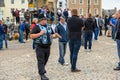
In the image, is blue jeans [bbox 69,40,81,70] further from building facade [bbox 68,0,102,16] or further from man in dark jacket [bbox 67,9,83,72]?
building facade [bbox 68,0,102,16]

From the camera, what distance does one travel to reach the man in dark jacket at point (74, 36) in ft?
46.5

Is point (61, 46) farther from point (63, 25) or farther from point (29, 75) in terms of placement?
point (29, 75)

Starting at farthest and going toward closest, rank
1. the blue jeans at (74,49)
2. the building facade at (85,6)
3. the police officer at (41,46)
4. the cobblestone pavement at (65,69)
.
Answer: the building facade at (85,6) → the blue jeans at (74,49) → the cobblestone pavement at (65,69) → the police officer at (41,46)

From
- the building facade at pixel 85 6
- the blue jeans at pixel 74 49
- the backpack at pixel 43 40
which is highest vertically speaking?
the backpack at pixel 43 40

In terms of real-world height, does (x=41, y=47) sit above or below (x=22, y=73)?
above

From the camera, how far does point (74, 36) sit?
1422cm

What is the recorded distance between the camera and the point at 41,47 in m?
12.4

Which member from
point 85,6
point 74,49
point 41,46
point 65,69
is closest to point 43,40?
point 41,46

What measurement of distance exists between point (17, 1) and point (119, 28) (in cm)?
7568

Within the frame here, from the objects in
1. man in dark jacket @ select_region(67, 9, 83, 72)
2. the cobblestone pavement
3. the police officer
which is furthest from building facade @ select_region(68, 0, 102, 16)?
the police officer

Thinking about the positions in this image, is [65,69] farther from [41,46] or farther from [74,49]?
[41,46]

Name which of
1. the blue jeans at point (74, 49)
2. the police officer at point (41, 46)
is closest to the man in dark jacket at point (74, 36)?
the blue jeans at point (74, 49)

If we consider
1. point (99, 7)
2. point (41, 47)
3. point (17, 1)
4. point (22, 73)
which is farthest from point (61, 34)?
point (99, 7)

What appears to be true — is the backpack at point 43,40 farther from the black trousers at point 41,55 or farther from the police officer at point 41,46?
the black trousers at point 41,55
